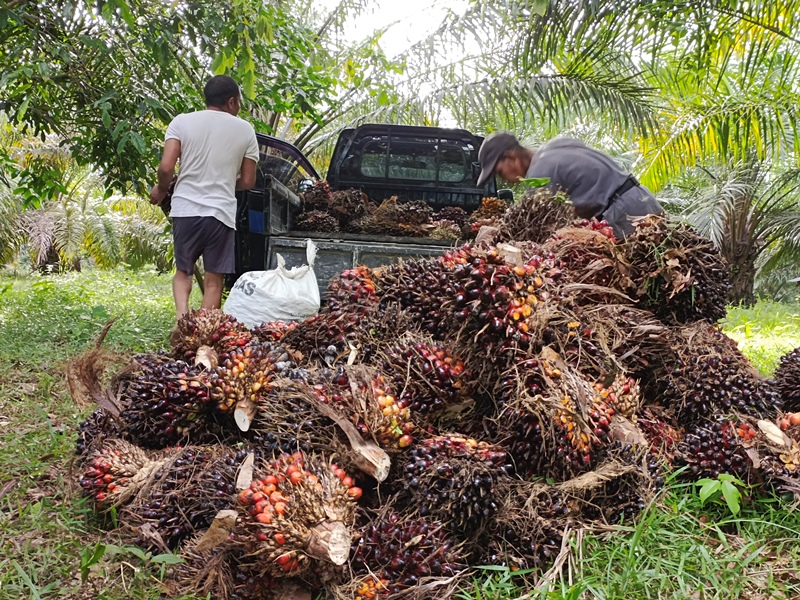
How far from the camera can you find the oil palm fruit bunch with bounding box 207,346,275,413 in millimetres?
2029

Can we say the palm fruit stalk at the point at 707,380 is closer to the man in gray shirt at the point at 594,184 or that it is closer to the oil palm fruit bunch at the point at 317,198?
the man in gray shirt at the point at 594,184

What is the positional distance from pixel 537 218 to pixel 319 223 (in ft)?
9.94

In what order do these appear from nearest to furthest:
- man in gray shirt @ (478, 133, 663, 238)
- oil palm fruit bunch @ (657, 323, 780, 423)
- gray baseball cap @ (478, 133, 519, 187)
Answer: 1. oil palm fruit bunch @ (657, 323, 780, 423)
2. man in gray shirt @ (478, 133, 663, 238)
3. gray baseball cap @ (478, 133, 519, 187)

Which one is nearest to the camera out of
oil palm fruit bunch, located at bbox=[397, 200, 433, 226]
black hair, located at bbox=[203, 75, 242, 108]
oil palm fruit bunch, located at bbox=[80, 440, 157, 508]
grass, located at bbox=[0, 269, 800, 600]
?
grass, located at bbox=[0, 269, 800, 600]

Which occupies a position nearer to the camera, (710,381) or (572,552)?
(572,552)

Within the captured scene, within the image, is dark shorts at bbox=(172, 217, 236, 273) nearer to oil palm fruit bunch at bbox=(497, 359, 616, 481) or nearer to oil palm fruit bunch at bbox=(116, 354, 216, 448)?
oil palm fruit bunch at bbox=(116, 354, 216, 448)

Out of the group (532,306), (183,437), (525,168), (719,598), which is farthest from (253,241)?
(719,598)

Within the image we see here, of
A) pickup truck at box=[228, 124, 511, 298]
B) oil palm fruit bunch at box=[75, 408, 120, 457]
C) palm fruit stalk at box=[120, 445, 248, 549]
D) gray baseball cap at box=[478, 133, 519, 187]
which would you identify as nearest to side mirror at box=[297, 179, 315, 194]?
pickup truck at box=[228, 124, 511, 298]

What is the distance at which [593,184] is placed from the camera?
11.2 ft

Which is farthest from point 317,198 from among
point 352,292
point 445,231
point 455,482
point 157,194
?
point 455,482

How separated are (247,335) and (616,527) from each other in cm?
149

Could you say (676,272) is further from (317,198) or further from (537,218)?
(317,198)

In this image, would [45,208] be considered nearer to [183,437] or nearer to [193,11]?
[193,11]

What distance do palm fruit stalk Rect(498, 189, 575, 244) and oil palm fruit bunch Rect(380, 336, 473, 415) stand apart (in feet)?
2.72
